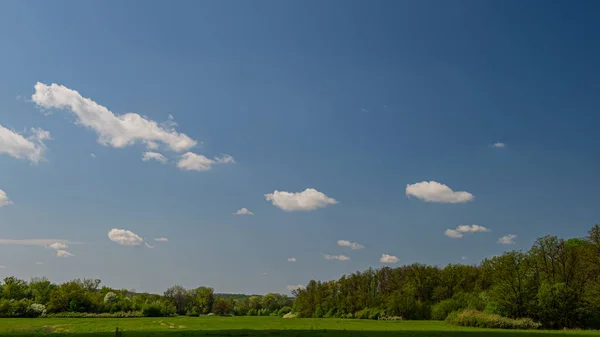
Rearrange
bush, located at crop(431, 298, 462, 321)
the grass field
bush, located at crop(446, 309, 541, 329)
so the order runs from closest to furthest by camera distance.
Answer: the grass field < bush, located at crop(446, 309, 541, 329) < bush, located at crop(431, 298, 462, 321)

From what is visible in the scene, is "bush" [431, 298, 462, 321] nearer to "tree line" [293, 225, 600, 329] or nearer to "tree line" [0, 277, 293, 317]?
"tree line" [293, 225, 600, 329]

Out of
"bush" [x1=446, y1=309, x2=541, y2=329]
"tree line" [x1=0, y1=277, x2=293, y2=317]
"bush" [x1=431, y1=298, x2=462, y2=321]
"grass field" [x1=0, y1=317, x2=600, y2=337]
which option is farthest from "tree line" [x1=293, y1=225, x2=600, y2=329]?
"tree line" [x1=0, y1=277, x2=293, y2=317]

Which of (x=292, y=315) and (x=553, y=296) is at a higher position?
(x=553, y=296)

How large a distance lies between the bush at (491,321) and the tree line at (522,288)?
3.23 m

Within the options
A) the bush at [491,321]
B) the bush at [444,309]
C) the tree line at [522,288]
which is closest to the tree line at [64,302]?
the tree line at [522,288]

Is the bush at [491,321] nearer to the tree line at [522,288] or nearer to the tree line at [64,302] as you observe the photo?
the tree line at [522,288]

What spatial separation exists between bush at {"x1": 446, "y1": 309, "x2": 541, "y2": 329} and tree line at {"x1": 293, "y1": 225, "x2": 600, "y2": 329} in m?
3.23

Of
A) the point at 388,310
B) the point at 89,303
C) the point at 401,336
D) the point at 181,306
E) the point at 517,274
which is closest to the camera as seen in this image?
the point at 401,336

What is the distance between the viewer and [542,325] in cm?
6994

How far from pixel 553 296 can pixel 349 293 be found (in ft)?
225

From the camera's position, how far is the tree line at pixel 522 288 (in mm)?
69375

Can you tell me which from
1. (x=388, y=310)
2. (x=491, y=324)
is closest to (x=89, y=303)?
(x=388, y=310)

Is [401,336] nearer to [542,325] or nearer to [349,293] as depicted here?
[542,325]

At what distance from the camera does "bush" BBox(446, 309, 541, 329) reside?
69.1 m
